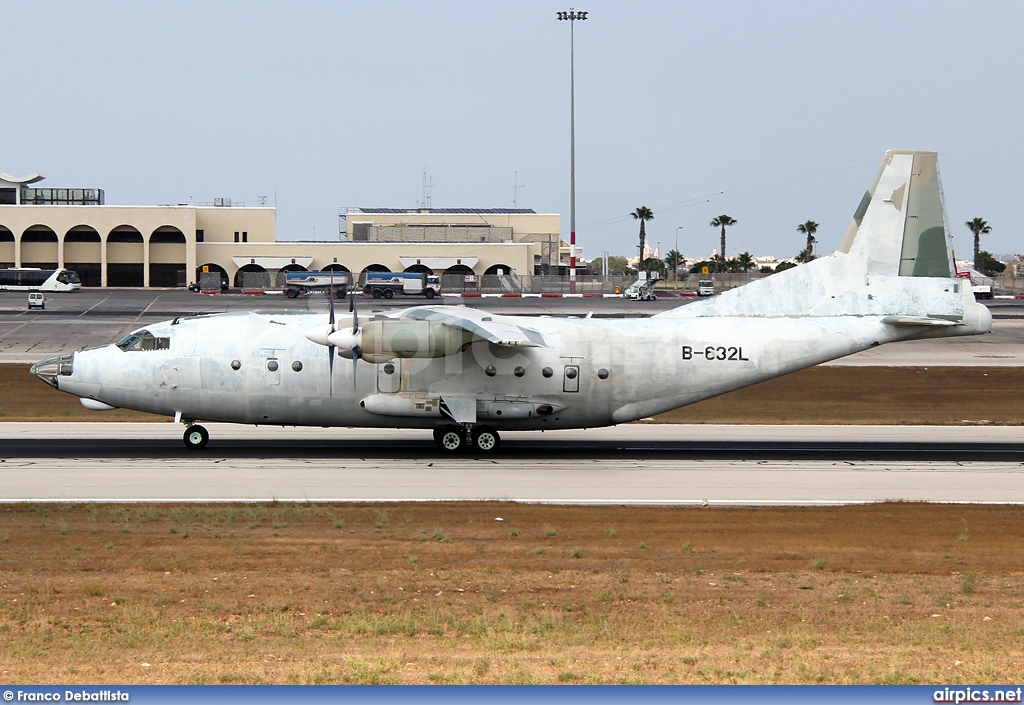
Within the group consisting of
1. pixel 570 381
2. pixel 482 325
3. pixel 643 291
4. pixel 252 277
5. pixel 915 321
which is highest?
pixel 252 277

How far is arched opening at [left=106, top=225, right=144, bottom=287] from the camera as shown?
125 m

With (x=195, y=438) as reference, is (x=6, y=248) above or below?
above

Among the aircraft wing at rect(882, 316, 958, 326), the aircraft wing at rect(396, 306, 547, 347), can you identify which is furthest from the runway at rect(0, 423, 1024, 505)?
the aircraft wing at rect(882, 316, 958, 326)

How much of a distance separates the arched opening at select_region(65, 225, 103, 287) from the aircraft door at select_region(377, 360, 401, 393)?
105386 mm

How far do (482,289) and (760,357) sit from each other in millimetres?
82127

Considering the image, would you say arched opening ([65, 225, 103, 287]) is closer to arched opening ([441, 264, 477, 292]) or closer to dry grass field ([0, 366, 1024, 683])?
arched opening ([441, 264, 477, 292])

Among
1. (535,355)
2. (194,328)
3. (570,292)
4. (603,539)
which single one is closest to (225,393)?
(194,328)

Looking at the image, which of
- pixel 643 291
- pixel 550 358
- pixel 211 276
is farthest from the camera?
pixel 211 276

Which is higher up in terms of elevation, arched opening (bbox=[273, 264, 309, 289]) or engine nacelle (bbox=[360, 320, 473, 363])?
arched opening (bbox=[273, 264, 309, 289])

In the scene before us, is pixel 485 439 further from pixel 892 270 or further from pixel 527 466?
pixel 892 270

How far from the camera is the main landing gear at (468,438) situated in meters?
29.2

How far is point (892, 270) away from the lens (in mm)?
29562

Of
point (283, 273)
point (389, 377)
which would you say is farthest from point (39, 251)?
point (389, 377)

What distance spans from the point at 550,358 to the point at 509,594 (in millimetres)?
14205
